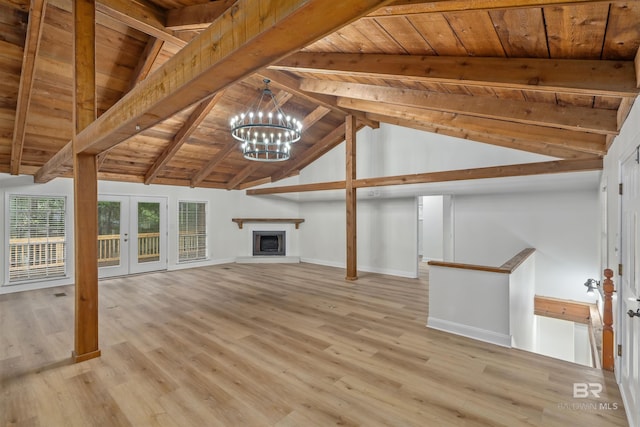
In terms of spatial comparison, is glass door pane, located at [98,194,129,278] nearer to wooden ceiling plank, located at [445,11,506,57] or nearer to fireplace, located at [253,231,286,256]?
fireplace, located at [253,231,286,256]

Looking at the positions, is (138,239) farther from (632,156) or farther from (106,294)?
(632,156)

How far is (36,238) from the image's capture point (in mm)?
5953

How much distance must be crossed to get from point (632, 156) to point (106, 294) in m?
7.37

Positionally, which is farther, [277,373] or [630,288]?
[277,373]

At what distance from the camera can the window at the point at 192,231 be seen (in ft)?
26.6

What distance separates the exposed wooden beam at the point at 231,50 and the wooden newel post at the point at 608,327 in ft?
11.0

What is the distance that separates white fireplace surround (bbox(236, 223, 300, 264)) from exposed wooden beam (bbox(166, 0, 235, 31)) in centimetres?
627

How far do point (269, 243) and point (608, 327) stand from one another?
7.68 m

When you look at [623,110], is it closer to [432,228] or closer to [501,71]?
[501,71]

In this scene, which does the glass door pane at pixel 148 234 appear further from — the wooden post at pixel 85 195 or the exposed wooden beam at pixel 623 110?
the exposed wooden beam at pixel 623 110

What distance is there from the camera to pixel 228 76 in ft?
5.30

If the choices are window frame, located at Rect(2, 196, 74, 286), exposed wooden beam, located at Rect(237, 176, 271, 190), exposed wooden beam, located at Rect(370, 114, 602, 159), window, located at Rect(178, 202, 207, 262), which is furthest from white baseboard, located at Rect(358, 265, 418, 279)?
window frame, located at Rect(2, 196, 74, 286)

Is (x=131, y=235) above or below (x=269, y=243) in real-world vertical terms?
above

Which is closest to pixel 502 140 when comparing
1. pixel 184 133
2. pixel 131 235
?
Answer: pixel 184 133
